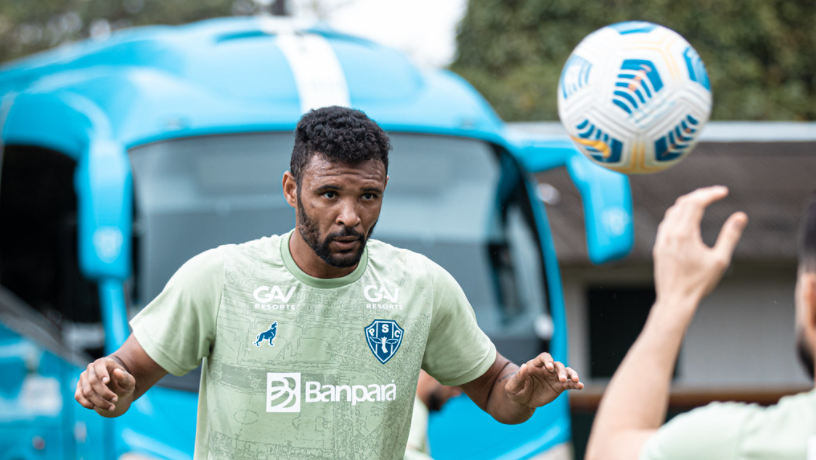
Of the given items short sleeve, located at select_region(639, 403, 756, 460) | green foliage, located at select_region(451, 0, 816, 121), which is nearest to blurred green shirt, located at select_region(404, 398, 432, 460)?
short sleeve, located at select_region(639, 403, 756, 460)

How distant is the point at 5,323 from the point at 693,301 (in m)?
5.49

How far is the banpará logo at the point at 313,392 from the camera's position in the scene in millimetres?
2477

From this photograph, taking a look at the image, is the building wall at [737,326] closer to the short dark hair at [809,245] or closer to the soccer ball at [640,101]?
the soccer ball at [640,101]

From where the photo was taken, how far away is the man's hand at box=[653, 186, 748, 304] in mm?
2391

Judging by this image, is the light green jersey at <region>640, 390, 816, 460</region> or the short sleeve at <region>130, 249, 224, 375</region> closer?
the light green jersey at <region>640, 390, 816, 460</region>

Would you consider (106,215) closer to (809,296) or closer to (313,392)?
(313,392)

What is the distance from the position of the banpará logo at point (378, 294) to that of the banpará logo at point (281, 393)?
30 centimetres

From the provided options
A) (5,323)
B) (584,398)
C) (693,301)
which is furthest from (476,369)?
(584,398)

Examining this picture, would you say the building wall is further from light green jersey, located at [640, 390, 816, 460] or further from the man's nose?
light green jersey, located at [640, 390, 816, 460]

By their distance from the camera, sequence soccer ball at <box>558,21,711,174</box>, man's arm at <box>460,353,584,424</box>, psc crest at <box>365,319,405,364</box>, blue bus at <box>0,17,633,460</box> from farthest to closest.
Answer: blue bus at <box>0,17,633,460</box> < soccer ball at <box>558,21,711,174</box> < psc crest at <box>365,319,405,364</box> < man's arm at <box>460,353,584,424</box>

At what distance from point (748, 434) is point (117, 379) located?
1372 mm

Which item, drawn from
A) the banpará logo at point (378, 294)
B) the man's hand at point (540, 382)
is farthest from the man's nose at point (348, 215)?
the man's hand at point (540, 382)

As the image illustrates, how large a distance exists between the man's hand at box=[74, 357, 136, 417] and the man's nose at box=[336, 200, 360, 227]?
628 mm

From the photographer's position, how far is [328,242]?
244cm
